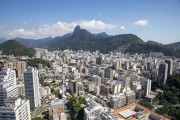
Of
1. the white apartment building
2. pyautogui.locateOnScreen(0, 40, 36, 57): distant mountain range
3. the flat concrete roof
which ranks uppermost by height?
pyautogui.locateOnScreen(0, 40, 36, 57): distant mountain range

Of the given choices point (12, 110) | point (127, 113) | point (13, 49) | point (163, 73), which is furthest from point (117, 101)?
point (13, 49)

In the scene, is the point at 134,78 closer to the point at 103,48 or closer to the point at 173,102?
the point at 173,102

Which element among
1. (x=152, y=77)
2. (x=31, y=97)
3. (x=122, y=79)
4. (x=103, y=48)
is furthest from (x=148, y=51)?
(x=31, y=97)

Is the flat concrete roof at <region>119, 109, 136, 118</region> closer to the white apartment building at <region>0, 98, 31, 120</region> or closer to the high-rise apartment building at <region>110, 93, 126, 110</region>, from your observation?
the high-rise apartment building at <region>110, 93, 126, 110</region>

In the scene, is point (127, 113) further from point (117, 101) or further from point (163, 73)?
point (163, 73)

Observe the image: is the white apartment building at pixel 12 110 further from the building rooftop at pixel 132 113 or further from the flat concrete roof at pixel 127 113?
the flat concrete roof at pixel 127 113

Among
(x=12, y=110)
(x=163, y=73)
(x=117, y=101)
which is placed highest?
(x=163, y=73)

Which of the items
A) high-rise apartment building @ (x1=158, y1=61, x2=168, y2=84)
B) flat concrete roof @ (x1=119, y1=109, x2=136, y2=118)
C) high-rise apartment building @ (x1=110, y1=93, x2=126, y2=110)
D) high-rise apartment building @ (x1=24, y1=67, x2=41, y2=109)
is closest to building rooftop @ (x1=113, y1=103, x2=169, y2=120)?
flat concrete roof @ (x1=119, y1=109, x2=136, y2=118)

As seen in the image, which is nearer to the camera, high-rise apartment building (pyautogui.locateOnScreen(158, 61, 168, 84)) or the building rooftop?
the building rooftop

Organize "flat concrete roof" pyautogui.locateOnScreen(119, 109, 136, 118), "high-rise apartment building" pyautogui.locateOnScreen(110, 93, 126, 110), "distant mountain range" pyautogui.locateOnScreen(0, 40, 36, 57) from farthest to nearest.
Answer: "distant mountain range" pyautogui.locateOnScreen(0, 40, 36, 57)
"high-rise apartment building" pyautogui.locateOnScreen(110, 93, 126, 110)
"flat concrete roof" pyautogui.locateOnScreen(119, 109, 136, 118)

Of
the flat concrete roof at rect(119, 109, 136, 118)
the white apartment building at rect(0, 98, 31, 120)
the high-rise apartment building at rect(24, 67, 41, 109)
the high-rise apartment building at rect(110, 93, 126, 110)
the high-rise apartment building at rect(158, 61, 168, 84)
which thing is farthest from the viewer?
the high-rise apartment building at rect(158, 61, 168, 84)

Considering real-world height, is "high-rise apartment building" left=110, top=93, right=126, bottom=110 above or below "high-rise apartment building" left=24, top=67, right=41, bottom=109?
below
